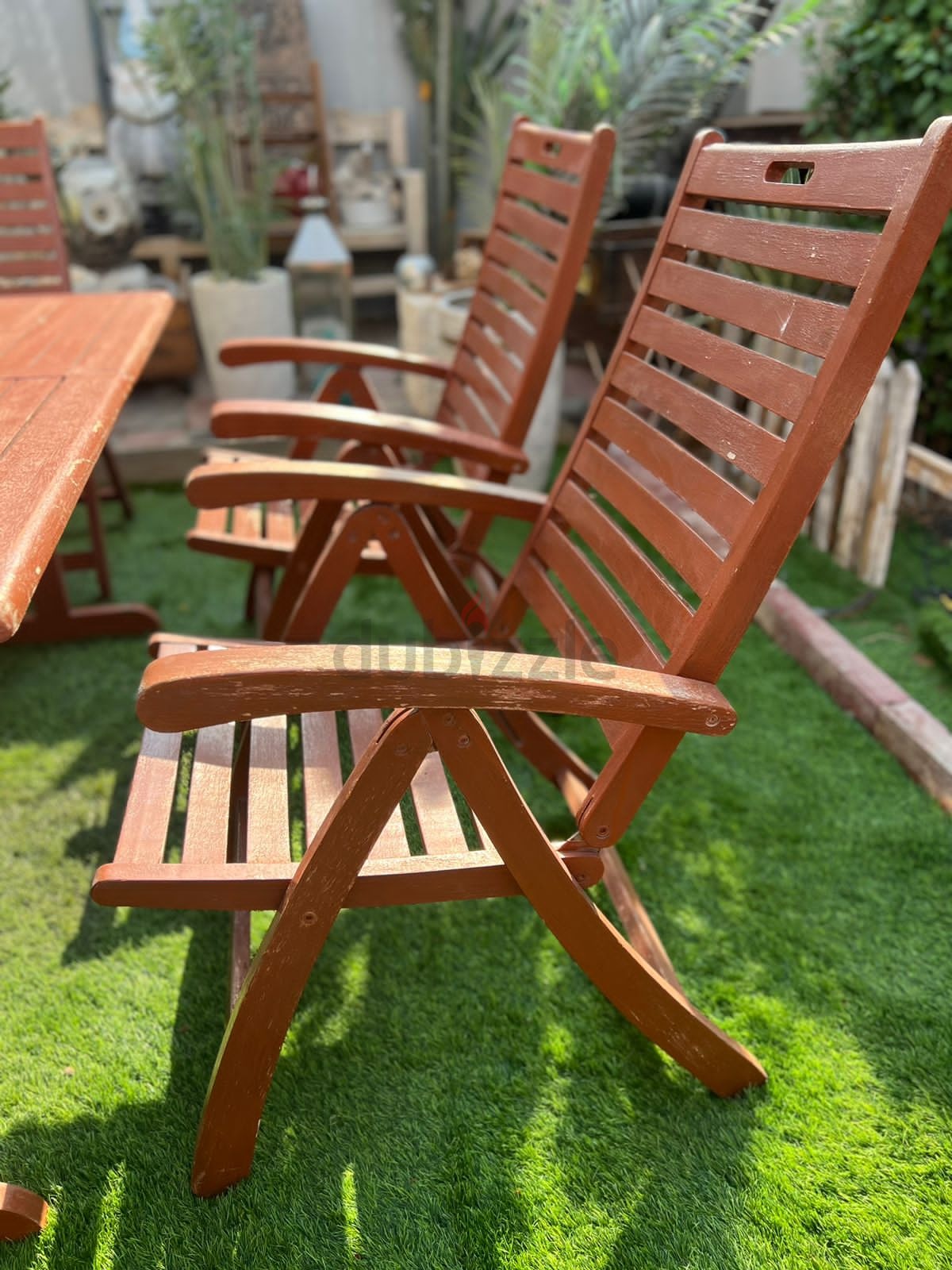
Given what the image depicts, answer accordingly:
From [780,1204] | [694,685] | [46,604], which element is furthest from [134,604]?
[780,1204]

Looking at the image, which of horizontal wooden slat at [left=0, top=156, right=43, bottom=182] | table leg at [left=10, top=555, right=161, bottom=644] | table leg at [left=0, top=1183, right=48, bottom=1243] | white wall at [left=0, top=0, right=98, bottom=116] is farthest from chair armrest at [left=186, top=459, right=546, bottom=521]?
white wall at [left=0, top=0, right=98, bottom=116]

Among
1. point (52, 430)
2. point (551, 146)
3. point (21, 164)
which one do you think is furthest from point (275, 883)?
point (21, 164)

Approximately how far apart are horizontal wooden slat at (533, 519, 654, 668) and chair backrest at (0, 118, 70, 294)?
2.06 m

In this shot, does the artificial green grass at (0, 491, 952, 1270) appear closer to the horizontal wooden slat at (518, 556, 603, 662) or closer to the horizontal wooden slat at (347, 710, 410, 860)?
the horizontal wooden slat at (347, 710, 410, 860)

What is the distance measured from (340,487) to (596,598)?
0.52m

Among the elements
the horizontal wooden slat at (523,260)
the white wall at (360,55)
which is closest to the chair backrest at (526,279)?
the horizontal wooden slat at (523,260)

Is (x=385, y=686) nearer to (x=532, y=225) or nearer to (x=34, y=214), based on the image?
(x=532, y=225)

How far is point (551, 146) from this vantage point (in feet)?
7.98

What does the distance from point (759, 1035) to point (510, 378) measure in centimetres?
148

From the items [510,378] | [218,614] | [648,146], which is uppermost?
[648,146]

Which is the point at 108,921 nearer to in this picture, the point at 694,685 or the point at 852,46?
the point at 694,685

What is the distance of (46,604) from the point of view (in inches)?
111

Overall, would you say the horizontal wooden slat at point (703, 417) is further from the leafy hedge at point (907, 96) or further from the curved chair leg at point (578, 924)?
the leafy hedge at point (907, 96)

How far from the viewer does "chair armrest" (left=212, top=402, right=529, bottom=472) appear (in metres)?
1.96
